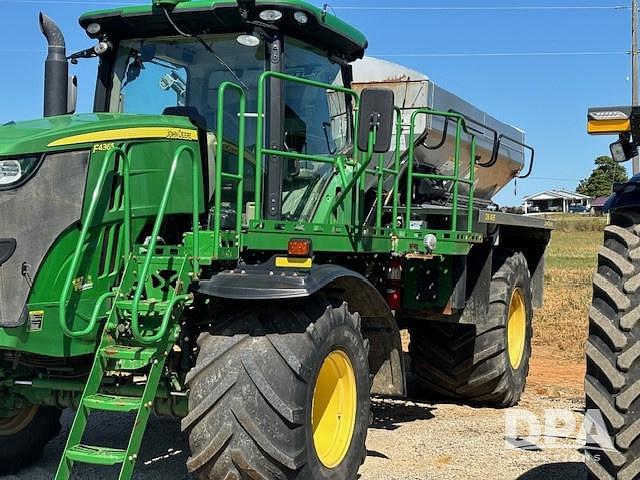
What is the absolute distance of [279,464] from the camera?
4047 millimetres

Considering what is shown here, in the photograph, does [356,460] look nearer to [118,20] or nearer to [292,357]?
[292,357]

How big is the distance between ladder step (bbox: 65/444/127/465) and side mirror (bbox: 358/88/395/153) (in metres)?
2.15

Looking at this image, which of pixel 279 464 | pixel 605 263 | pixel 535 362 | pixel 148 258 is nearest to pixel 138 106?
pixel 148 258

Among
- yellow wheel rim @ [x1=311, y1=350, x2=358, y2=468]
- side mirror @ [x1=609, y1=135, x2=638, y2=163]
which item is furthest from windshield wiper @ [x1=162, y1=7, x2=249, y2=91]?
side mirror @ [x1=609, y1=135, x2=638, y2=163]

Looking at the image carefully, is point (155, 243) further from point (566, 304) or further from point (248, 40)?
point (566, 304)

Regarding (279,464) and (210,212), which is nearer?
(279,464)

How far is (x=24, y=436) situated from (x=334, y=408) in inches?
86.4

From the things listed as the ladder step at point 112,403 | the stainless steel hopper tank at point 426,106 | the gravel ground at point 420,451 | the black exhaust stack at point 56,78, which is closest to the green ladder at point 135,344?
the ladder step at point 112,403

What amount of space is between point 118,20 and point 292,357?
2747mm

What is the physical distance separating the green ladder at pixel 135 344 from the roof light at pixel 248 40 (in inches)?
60.7

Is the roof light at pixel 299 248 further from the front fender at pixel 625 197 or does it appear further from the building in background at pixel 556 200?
the building in background at pixel 556 200

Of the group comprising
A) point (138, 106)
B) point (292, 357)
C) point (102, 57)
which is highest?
point (102, 57)

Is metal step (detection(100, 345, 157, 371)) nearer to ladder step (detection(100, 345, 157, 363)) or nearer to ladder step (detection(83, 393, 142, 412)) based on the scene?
ladder step (detection(100, 345, 157, 363))

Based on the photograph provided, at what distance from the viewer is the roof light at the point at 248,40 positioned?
5.13m
